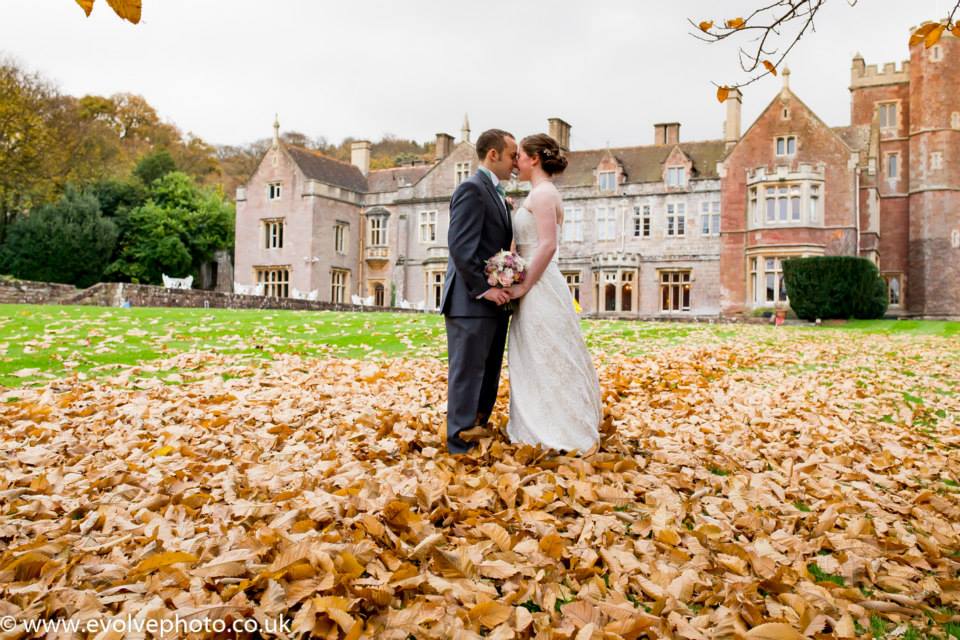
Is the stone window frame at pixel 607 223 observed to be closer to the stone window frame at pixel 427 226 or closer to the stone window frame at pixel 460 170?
the stone window frame at pixel 460 170

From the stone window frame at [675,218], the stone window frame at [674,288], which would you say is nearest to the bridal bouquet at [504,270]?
the stone window frame at [674,288]

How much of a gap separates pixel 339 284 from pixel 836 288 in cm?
2756

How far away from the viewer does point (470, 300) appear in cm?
507

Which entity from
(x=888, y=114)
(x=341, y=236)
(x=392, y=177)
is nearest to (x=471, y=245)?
(x=341, y=236)

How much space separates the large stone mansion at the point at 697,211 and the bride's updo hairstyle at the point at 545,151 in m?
29.3

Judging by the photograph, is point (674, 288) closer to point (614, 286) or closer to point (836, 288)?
point (614, 286)

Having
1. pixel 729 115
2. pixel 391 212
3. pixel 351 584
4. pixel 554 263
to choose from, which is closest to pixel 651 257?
pixel 729 115

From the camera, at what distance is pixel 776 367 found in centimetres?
1154

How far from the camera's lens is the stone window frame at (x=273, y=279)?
42.5 metres

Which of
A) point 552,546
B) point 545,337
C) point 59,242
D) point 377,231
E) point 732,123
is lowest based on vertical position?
point 552,546

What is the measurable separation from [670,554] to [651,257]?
34.4 m

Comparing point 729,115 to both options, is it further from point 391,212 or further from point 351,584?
point 351,584

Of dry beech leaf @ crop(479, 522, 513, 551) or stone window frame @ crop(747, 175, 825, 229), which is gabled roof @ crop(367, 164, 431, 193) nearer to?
stone window frame @ crop(747, 175, 825, 229)

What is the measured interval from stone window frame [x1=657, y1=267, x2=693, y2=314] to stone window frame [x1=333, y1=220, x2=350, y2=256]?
18532 millimetres
